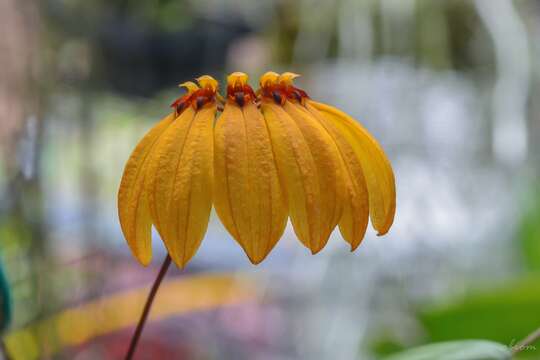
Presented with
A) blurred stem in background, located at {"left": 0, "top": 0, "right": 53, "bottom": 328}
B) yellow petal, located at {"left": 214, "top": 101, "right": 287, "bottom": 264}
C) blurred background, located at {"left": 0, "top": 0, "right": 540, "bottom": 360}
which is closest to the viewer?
yellow petal, located at {"left": 214, "top": 101, "right": 287, "bottom": 264}

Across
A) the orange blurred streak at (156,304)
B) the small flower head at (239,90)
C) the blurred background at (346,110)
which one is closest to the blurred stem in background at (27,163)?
the blurred background at (346,110)

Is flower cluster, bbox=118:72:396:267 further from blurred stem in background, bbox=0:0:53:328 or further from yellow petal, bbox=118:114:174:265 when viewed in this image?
blurred stem in background, bbox=0:0:53:328

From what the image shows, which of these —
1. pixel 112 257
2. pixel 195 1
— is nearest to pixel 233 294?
pixel 112 257

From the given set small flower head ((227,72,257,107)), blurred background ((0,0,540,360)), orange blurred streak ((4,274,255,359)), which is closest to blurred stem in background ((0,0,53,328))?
blurred background ((0,0,540,360))

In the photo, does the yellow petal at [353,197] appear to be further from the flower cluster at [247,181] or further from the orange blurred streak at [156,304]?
the orange blurred streak at [156,304]

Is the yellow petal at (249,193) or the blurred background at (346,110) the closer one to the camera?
the yellow petal at (249,193)

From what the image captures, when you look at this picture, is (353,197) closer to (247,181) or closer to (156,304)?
(247,181)
